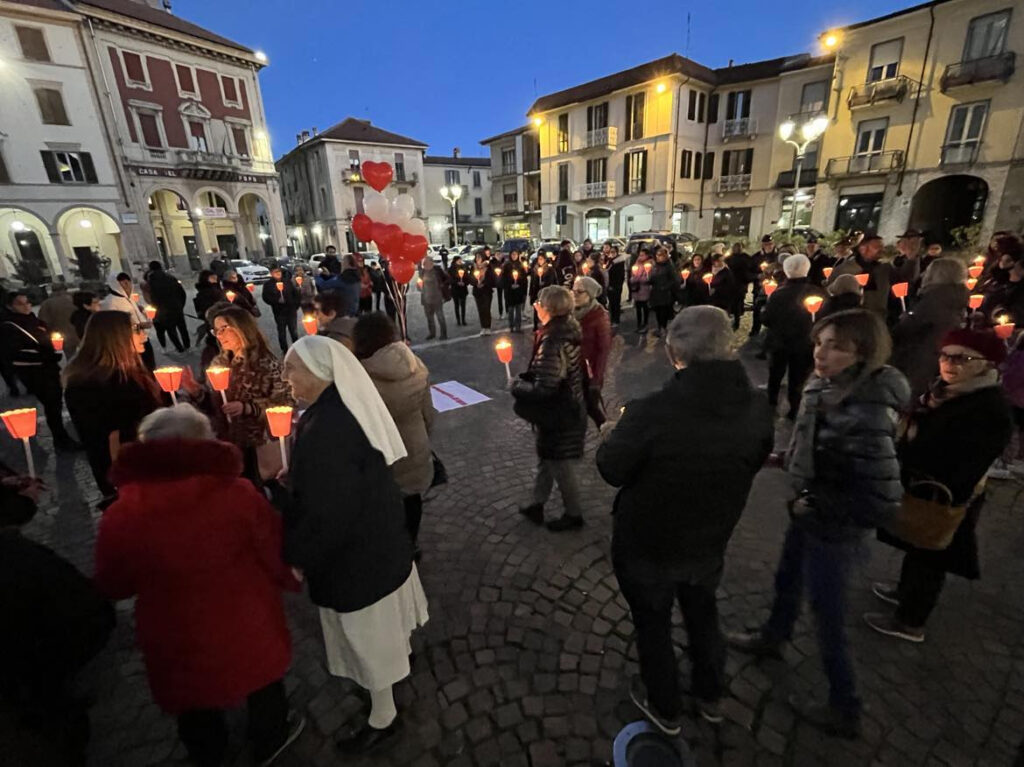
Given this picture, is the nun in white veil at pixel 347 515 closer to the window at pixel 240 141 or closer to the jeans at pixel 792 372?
the jeans at pixel 792 372

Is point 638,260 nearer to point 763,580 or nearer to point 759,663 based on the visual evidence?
point 763,580

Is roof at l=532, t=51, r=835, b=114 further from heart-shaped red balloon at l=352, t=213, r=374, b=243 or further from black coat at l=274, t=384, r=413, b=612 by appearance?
black coat at l=274, t=384, r=413, b=612

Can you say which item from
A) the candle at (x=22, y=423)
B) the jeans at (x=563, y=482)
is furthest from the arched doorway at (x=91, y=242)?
the jeans at (x=563, y=482)

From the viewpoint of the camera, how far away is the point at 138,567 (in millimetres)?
1641

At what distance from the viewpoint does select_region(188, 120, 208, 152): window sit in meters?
30.6

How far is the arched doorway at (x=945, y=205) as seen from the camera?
22328 mm

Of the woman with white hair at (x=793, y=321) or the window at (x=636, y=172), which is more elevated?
the window at (x=636, y=172)

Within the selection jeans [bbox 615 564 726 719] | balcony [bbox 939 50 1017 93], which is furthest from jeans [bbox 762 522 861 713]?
balcony [bbox 939 50 1017 93]

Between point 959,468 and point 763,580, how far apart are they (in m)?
1.43

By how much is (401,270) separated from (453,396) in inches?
79.8

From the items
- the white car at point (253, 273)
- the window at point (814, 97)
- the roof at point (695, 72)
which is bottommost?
the white car at point (253, 273)

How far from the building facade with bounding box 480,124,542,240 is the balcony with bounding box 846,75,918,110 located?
2154cm

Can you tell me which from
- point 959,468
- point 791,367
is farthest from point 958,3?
point 959,468

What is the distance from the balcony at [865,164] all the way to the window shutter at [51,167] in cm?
4072
